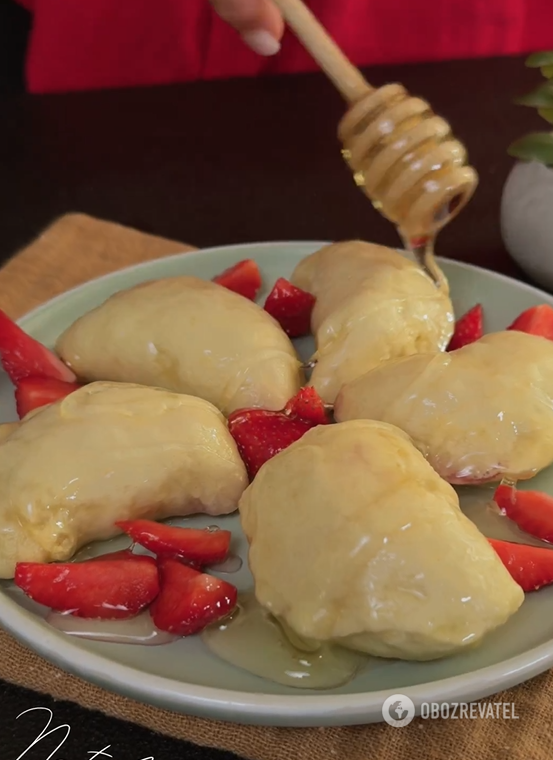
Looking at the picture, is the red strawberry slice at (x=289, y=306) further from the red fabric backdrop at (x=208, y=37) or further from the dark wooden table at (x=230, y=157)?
the red fabric backdrop at (x=208, y=37)

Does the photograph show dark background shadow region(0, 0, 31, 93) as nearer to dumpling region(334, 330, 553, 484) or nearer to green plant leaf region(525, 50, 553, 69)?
green plant leaf region(525, 50, 553, 69)

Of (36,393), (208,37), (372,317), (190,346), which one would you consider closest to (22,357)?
(36,393)

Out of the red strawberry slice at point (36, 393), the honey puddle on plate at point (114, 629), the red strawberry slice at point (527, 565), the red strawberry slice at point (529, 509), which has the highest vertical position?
the red strawberry slice at point (36, 393)

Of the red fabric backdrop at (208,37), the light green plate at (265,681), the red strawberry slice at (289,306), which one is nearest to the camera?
the light green plate at (265,681)

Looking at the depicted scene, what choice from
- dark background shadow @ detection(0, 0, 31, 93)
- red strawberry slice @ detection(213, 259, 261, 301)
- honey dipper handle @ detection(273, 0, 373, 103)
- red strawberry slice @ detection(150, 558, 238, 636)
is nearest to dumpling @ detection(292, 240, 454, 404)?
red strawberry slice @ detection(213, 259, 261, 301)

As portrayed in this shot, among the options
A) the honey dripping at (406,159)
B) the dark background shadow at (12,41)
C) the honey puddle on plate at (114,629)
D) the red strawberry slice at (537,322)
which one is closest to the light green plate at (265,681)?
the honey puddle on plate at (114,629)

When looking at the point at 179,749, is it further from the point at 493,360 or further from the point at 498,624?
the point at 493,360
